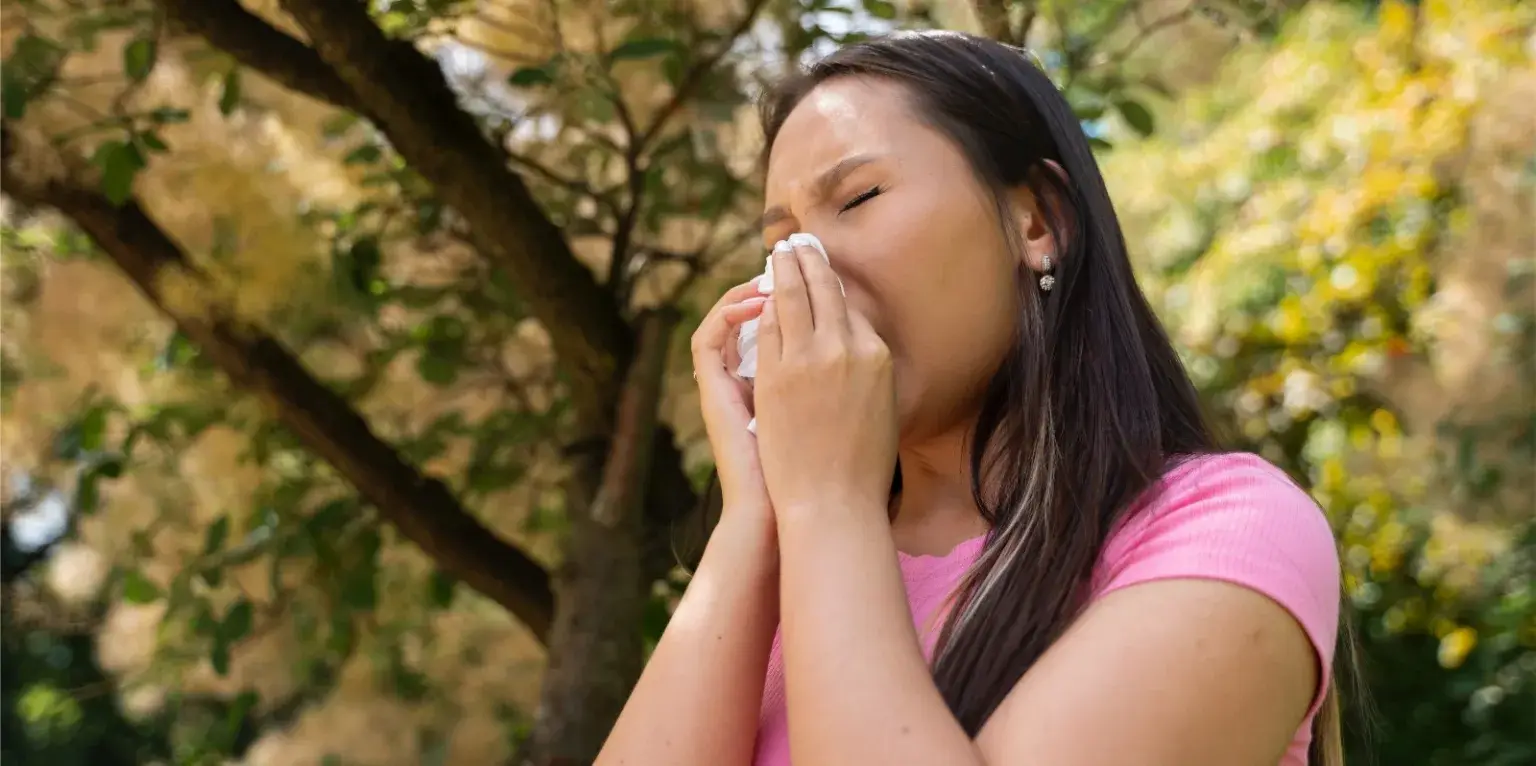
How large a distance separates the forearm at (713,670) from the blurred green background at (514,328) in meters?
0.41

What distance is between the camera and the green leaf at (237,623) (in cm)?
243

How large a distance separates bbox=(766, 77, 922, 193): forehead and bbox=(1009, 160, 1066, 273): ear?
3.5 inches

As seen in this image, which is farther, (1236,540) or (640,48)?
(640,48)

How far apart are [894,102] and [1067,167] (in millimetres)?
128

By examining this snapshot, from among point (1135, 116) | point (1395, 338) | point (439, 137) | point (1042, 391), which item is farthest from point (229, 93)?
point (1395, 338)

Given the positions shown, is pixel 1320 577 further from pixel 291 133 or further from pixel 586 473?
pixel 291 133

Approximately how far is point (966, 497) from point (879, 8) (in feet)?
3.47

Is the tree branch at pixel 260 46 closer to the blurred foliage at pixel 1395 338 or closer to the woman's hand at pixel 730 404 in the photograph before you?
the woman's hand at pixel 730 404

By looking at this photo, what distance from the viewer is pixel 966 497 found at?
1.12 m

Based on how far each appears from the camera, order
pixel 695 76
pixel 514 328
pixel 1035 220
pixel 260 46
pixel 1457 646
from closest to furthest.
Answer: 1. pixel 1035 220
2. pixel 260 46
3. pixel 695 76
4. pixel 514 328
5. pixel 1457 646

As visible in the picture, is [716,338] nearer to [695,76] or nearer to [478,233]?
[478,233]

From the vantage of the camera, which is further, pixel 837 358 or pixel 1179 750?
pixel 837 358

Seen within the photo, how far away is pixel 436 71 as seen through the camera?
1.92 meters

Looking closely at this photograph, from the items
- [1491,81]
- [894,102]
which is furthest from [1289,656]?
[1491,81]
